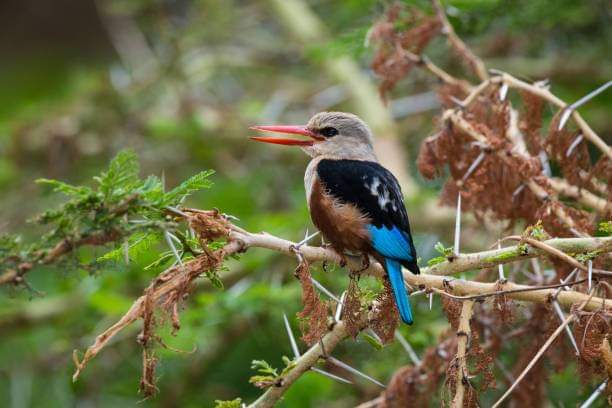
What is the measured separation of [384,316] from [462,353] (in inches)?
12.2

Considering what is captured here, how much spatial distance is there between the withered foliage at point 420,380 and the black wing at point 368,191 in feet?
1.43

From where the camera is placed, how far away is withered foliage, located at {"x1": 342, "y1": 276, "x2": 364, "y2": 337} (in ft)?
9.43

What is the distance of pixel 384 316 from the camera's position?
2.96 meters

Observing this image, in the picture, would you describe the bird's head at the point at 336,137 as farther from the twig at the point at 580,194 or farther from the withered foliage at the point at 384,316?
the withered foliage at the point at 384,316

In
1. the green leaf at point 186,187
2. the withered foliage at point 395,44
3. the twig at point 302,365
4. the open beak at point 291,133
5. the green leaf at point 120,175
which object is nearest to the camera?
the green leaf at point 120,175

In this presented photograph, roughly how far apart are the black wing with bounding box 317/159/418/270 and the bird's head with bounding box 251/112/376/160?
0.48 metres

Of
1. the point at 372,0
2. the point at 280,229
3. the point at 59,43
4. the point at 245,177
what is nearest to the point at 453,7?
the point at 372,0

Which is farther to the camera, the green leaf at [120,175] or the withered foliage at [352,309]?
the withered foliage at [352,309]

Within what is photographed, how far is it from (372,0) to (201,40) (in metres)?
2.94

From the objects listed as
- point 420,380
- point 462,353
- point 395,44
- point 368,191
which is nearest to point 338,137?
point 395,44

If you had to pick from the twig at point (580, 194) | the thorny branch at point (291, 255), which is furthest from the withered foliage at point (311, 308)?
the twig at point (580, 194)

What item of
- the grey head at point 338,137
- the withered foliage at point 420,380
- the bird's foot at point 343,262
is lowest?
the withered foliage at point 420,380

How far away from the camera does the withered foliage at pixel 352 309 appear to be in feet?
9.43

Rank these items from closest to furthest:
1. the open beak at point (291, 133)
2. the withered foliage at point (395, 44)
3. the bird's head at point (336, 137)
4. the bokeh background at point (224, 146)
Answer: the open beak at point (291, 133) → the withered foliage at point (395, 44) → the bird's head at point (336, 137) → the bokeh background at point (224, 146)
